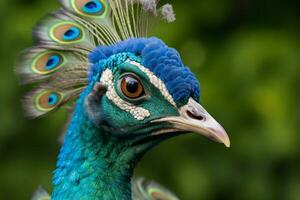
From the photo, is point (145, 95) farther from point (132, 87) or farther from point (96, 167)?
point (96, 167)

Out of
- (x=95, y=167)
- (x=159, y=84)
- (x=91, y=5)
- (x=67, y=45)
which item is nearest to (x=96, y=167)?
(x=95, y=167)

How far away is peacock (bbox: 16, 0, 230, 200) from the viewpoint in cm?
212

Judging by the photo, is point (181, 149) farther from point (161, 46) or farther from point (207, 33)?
point (161, 46)

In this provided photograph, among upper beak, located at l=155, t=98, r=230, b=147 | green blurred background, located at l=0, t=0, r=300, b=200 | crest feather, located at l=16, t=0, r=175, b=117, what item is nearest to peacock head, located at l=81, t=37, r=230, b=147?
upper beak, located at l=155, t=98, r=230, b=147

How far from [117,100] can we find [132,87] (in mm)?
56

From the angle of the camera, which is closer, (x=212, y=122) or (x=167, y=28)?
(x=212, y=122)

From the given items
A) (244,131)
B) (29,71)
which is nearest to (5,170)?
(244,131)

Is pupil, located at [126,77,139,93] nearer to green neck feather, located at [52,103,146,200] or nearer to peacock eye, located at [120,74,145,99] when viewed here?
peacock eye, located at [120,74,145,99]

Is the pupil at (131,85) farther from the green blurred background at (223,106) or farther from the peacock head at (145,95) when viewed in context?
the green blurred background at (223,106)

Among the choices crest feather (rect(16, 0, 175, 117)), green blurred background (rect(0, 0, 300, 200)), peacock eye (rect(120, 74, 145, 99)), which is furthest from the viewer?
green blurred background (rect(0, 0, 300, 200))

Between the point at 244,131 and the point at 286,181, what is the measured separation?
313 millimetres

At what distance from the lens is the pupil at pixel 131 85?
217cm

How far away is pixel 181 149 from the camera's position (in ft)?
12.9

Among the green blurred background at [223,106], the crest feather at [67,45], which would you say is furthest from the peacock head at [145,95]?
the green blurred background at [223,106]
